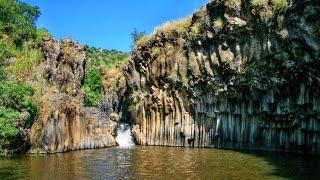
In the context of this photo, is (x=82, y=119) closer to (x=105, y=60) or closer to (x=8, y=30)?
(x=8, y=30)

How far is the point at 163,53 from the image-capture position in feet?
209

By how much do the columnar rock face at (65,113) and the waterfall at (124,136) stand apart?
1.77 m

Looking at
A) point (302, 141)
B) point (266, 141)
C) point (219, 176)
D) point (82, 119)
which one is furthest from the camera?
point (82, 119)

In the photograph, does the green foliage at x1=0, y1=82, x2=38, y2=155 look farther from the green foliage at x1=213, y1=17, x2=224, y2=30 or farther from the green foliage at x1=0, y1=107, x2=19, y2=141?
the green foliage at x1=213, y1=17, x2=224, y2=30

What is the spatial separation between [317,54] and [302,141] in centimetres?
964

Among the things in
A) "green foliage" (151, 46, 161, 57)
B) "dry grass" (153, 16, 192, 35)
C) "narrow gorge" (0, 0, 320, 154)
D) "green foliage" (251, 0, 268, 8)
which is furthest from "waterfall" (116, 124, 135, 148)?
"green foliage" (251, 0, 268, 8)

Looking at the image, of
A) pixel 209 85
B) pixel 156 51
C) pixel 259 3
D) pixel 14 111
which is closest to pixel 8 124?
pixel 14 111

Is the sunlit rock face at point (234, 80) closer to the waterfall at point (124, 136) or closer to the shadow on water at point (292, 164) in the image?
the waterfall at point (124, 136)

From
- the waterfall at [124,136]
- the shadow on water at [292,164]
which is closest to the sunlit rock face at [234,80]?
the waterfall at [124,136]

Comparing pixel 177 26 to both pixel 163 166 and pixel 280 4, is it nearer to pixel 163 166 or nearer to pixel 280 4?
pixel 280 4

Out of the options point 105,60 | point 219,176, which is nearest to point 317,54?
point 219,176

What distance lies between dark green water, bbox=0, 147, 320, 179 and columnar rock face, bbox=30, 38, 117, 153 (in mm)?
3018

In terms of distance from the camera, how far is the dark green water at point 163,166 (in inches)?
1283

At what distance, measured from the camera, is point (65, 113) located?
5103 centimetres
